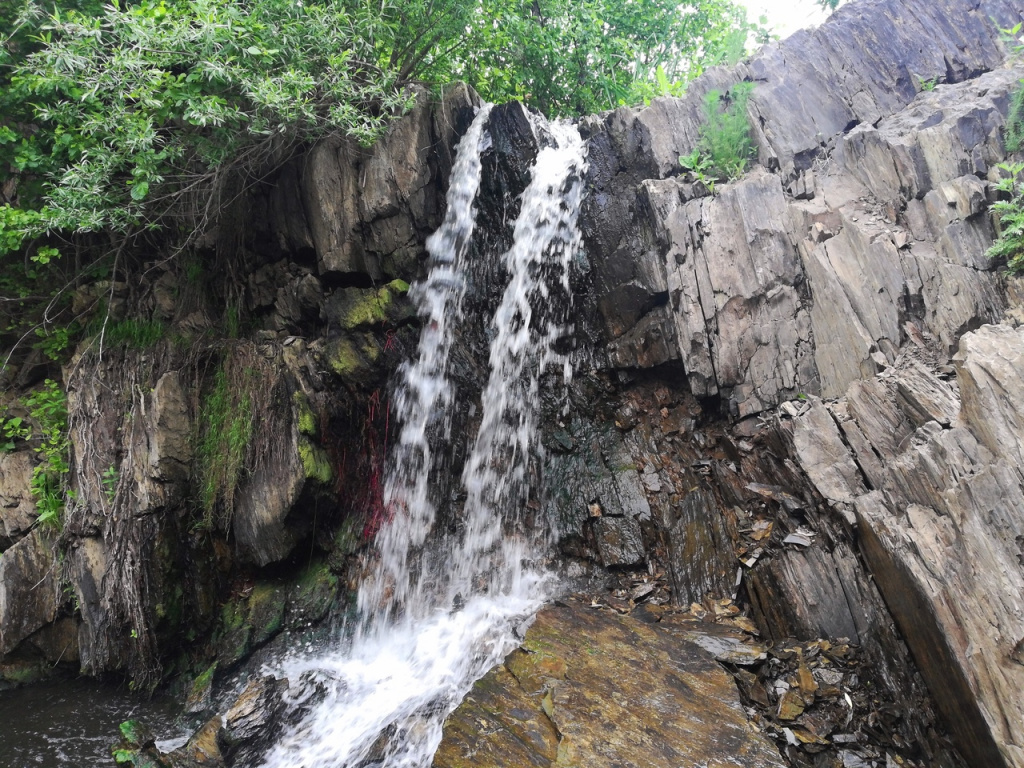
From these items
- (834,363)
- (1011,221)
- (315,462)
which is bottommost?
(834,363)

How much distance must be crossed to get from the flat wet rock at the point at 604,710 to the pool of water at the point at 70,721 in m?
3.58

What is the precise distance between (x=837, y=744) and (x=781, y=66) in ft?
26.7

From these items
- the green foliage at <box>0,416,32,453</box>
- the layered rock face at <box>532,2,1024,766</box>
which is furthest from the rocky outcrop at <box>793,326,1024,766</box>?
the green foliage at <box>0,416,32,453</box>

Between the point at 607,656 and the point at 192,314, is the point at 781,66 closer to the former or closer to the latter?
the point at 607,656

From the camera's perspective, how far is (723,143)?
7.17m

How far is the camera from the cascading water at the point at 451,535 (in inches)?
198

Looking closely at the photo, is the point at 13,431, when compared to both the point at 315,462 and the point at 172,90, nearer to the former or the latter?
the point at 315,462

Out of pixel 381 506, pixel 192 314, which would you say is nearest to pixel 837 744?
pixel 381 506

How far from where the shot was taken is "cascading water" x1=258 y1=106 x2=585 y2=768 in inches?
198

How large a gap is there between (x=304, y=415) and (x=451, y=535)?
242 centimetres

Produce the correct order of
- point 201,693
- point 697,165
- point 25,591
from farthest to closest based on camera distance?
point 697,165
point 25,591
point 201,693

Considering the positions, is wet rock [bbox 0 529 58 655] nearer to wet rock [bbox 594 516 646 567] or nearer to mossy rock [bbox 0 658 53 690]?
mossy rock [bbox 0 658 53 690]

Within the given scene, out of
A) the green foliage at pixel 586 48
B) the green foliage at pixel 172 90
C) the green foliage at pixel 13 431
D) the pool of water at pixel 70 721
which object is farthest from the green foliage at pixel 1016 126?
the green foliage at pixel 13 431

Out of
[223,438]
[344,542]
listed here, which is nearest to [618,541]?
[344,542]
